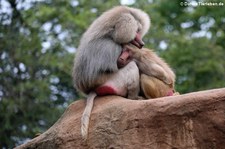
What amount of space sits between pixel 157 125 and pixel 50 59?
9355 millimetres

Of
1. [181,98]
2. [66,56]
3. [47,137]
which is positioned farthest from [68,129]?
[66,56]

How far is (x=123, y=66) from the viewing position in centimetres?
624

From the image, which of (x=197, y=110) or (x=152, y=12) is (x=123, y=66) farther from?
(x=152, y=12)

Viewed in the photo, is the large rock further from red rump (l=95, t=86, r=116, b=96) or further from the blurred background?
the blurred background

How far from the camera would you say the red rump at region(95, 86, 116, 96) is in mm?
6145

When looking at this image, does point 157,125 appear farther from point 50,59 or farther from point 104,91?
point 50,59

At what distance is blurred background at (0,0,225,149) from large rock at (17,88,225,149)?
8308mm

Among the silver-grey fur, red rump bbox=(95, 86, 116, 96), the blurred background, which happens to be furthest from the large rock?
the blurred background

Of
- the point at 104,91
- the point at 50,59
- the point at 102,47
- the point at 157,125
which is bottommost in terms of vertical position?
the point at 50,59

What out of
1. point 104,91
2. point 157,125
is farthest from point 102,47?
point 157,125

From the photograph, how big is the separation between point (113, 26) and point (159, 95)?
0.85 meters

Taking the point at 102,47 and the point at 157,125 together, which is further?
the point at 102,47

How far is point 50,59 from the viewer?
14594mm

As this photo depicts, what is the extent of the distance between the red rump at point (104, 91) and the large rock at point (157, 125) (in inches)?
10.7
